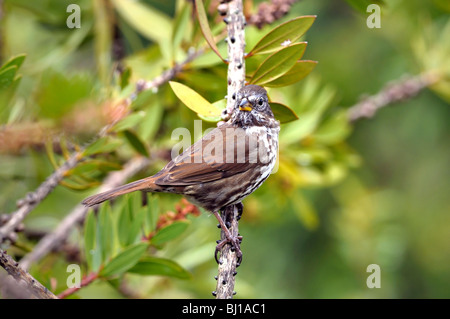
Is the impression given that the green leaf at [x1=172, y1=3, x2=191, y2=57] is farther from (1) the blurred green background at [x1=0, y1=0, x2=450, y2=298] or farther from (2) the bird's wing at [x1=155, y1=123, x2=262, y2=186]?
(2) the bird's wing at [x1=155, y1=123, x2=262, y2=186]

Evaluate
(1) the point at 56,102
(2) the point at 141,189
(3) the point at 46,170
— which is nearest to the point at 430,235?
(2) the point at 141,189

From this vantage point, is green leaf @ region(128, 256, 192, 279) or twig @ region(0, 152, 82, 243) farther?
green leaf @ region(128, 256, 192, 279)

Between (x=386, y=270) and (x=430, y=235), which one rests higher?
(x=430, y=235)

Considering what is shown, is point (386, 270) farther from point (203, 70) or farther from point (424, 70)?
point (203, 70)

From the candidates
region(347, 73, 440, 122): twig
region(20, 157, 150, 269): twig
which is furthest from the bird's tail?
region(347, 73, 440, 122): twig

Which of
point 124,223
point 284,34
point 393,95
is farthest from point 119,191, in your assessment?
point 393,95

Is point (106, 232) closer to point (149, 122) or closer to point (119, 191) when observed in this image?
point (119, 191)
